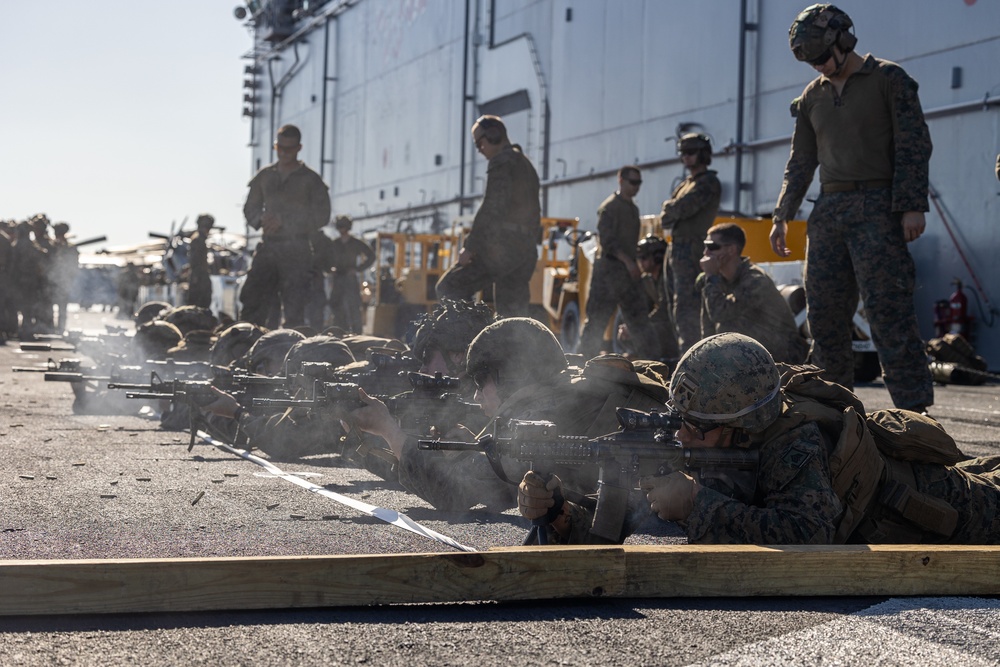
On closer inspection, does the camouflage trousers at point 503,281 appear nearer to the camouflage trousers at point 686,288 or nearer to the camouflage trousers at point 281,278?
the camouflage trousers at point 686,288

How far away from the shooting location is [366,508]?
491cm

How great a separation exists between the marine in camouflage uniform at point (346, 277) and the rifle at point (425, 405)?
12.4 metres

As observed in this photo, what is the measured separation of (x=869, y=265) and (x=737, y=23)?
56.4 feet

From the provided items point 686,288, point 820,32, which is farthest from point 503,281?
point 820,32

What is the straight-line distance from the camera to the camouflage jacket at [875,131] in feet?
20.2

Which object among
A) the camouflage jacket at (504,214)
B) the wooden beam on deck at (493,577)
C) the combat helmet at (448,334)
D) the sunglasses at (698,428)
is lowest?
the wooden beam on deck at (493,577)

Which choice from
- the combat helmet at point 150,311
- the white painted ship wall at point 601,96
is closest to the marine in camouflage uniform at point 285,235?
the combat helmet at point 150,311

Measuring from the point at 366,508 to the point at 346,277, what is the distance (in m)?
13.0

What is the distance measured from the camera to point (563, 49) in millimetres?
29000

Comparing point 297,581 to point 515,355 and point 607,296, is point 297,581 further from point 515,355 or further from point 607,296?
point 607,296

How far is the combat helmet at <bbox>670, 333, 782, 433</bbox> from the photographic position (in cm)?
348

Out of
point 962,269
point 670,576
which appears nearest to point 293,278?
point 670,576

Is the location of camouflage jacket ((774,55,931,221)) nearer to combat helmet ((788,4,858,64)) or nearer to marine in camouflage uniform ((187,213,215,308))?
combat helmet ((788,4,858,64))

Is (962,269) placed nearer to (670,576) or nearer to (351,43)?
(670,576)
